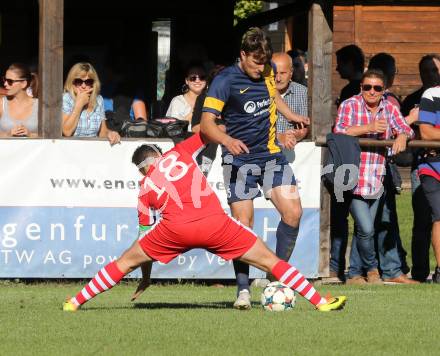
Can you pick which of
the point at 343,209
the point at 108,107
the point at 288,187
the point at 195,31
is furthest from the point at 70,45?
the point at 288,187

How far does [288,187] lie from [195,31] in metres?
9.20

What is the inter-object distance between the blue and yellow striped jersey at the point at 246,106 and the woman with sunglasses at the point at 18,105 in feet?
9.88

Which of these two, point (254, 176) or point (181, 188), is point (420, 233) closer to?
point (254, 176)

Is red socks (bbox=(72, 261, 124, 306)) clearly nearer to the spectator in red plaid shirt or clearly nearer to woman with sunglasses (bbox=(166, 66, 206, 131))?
the spectator in red plaid shirt

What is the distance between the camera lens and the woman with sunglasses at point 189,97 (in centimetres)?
1348

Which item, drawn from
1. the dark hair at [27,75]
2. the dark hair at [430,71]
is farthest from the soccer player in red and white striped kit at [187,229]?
the dark hair at [430,71]

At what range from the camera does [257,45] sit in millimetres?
9836

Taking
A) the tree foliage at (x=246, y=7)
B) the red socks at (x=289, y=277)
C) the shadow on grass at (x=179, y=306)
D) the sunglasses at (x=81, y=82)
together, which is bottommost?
the shadow on grass at (x=179, y=306)

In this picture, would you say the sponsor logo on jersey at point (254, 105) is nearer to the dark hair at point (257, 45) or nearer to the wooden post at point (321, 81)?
the dark hair at point (257, 45)

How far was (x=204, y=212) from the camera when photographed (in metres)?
9.12

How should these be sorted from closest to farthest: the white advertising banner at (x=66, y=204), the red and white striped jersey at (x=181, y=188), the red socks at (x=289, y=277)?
the red and white striped jersey at (x=181, y=188)
the red socks at (x=289, y=277)
the white advertising banner at (x=66, y=204)

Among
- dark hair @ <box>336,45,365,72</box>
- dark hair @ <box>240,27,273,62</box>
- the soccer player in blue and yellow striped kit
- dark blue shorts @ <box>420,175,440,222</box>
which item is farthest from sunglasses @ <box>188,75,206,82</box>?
dark hair @ <box>240,27,273,62</box>

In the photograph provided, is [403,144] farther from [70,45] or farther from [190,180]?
[70,45]

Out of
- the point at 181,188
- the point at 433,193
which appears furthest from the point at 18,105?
the point at 181,188
